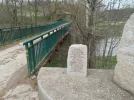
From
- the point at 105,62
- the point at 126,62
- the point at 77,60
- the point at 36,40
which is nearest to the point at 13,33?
the point at 36,40

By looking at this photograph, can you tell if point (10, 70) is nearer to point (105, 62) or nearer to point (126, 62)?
point (126, 62)

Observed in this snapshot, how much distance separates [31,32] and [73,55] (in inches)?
382

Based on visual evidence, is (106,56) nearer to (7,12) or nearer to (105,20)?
(105,20)

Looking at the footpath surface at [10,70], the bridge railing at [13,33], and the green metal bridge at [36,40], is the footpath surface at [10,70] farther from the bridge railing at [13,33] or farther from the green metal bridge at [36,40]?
the bridge railing at [13,33]

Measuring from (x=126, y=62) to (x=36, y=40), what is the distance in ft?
9.08

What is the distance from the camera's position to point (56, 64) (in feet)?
24.5

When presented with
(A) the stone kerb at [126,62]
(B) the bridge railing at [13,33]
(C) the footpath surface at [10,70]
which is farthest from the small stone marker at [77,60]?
(B) the bridge railing at [13,33]

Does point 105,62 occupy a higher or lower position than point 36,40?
lower

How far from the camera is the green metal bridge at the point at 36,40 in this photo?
3.87 m

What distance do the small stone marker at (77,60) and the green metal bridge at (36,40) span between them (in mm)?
1129

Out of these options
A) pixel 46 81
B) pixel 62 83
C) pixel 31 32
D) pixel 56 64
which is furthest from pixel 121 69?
pixel 31 32

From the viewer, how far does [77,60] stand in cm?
325

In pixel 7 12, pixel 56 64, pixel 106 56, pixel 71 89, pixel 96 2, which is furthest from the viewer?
pixel 7 12

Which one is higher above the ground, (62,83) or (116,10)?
(116,10)
